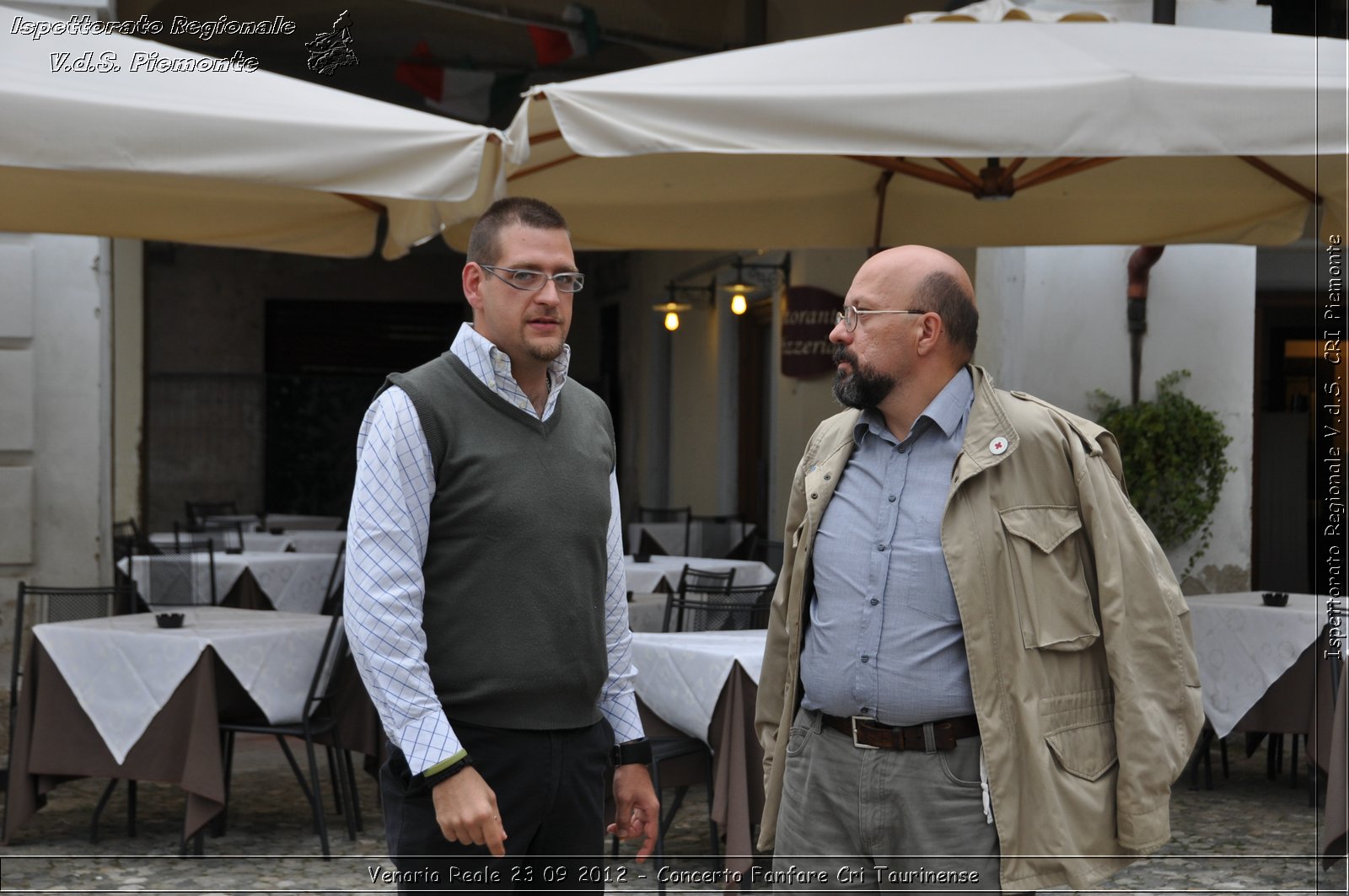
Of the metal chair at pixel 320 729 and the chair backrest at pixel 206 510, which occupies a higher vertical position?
the chair backrest at pixel 206 510

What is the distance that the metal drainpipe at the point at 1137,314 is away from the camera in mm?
7871

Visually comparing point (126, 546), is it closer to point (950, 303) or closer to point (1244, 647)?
point (1244, 647)

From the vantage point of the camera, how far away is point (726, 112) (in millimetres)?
4402

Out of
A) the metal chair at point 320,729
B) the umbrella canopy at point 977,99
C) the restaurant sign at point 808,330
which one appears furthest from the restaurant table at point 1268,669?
the restaurant sign at point 808,330

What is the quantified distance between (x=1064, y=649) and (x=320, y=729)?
3619 mm

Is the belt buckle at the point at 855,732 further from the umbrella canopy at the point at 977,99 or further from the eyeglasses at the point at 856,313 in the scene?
the umbrella canopy at the point at 977,99

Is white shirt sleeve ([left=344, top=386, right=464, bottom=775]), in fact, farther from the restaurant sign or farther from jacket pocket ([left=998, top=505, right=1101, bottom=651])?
the restaurant sign

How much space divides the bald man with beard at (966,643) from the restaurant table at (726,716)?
1.95m

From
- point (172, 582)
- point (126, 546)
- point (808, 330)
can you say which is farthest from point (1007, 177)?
point (808, 330)

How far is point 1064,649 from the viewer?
2.53 m

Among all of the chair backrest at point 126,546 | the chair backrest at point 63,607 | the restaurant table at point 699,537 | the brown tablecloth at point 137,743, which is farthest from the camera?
the restaurant table at point 699,537

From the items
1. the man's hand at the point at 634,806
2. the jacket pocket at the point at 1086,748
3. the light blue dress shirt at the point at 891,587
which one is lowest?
the man's hand at the point at 634,806

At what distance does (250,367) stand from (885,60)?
51.4 feet

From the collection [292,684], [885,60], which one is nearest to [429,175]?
[885,60]
